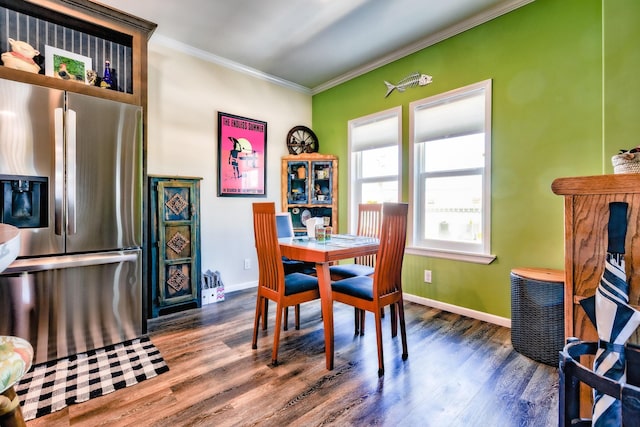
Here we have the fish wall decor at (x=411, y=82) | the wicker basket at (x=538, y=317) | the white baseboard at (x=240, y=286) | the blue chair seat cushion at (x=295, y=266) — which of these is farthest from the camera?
the white baseboard at (x=240, y=286)

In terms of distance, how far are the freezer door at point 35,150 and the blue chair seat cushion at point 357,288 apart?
6.58ft

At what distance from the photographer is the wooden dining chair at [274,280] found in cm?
210

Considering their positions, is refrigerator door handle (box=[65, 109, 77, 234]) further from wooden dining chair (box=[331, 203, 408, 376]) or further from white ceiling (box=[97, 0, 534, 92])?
wooden dining chair (box=[331, 203, 408, 376])

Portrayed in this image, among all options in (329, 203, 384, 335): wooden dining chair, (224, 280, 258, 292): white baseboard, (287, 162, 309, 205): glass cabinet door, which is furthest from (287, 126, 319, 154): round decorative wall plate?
(224, 280, 258, 292): white baseboard

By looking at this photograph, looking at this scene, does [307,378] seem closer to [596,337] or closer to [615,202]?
[596,337]

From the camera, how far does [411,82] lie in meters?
3.31

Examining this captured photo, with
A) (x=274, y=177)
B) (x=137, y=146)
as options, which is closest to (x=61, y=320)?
(x=137, y=146)

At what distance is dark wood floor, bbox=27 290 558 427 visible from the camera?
1.53 m

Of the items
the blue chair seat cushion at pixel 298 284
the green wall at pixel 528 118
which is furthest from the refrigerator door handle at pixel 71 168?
the green wall at pixel 528 118

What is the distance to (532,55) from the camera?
252cm

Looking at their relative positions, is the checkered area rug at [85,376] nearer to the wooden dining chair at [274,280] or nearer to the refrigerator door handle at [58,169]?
the wooden dining chair at [274,280]

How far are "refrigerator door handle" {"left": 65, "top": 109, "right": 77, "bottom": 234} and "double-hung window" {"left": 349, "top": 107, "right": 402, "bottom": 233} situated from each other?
2893mm

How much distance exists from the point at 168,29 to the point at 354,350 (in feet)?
11.3

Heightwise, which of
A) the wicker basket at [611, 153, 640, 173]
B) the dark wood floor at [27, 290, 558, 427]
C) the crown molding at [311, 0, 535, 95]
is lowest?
the dark wood floor at [27, 290, 558, 427]
